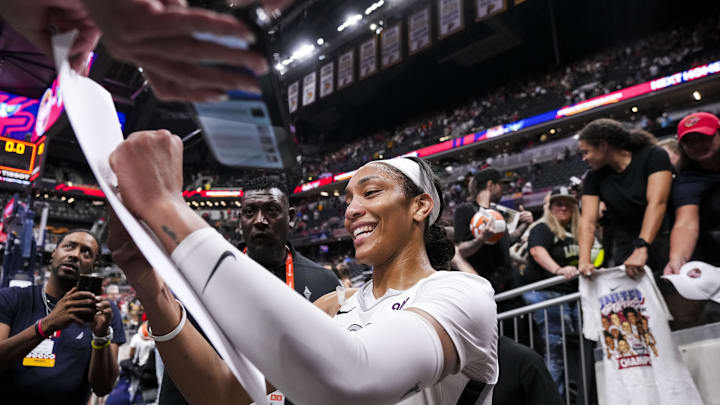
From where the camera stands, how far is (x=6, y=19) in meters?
0.62

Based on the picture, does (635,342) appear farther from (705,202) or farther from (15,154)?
(15,154)

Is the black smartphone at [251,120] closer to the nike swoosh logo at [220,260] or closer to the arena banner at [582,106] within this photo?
the nike swoosh logo at [220,260]

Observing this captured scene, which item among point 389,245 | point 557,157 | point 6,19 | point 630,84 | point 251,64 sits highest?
point 630,84

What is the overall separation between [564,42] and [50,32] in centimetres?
2554

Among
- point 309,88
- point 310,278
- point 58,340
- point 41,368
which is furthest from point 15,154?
point 309,88

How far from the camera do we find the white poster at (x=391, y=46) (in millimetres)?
16594

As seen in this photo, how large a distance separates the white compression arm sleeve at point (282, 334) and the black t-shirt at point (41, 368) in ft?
7.70

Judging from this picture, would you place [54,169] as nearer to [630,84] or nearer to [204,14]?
[630,84]

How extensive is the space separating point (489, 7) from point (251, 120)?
48.2 feet

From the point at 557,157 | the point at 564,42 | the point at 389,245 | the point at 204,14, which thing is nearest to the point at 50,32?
the point at 204,14

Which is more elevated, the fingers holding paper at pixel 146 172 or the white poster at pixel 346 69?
the white poster at pixel 346 69

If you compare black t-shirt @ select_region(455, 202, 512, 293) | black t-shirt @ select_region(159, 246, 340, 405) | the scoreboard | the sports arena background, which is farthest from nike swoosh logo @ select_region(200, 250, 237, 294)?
the sports arena background

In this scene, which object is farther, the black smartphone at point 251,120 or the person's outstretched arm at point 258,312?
the person's outstretched arm at point 258,312

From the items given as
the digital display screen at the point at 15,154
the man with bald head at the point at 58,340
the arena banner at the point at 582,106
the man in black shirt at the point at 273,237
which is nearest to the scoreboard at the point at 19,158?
the digital display screen at the point at 15,154
